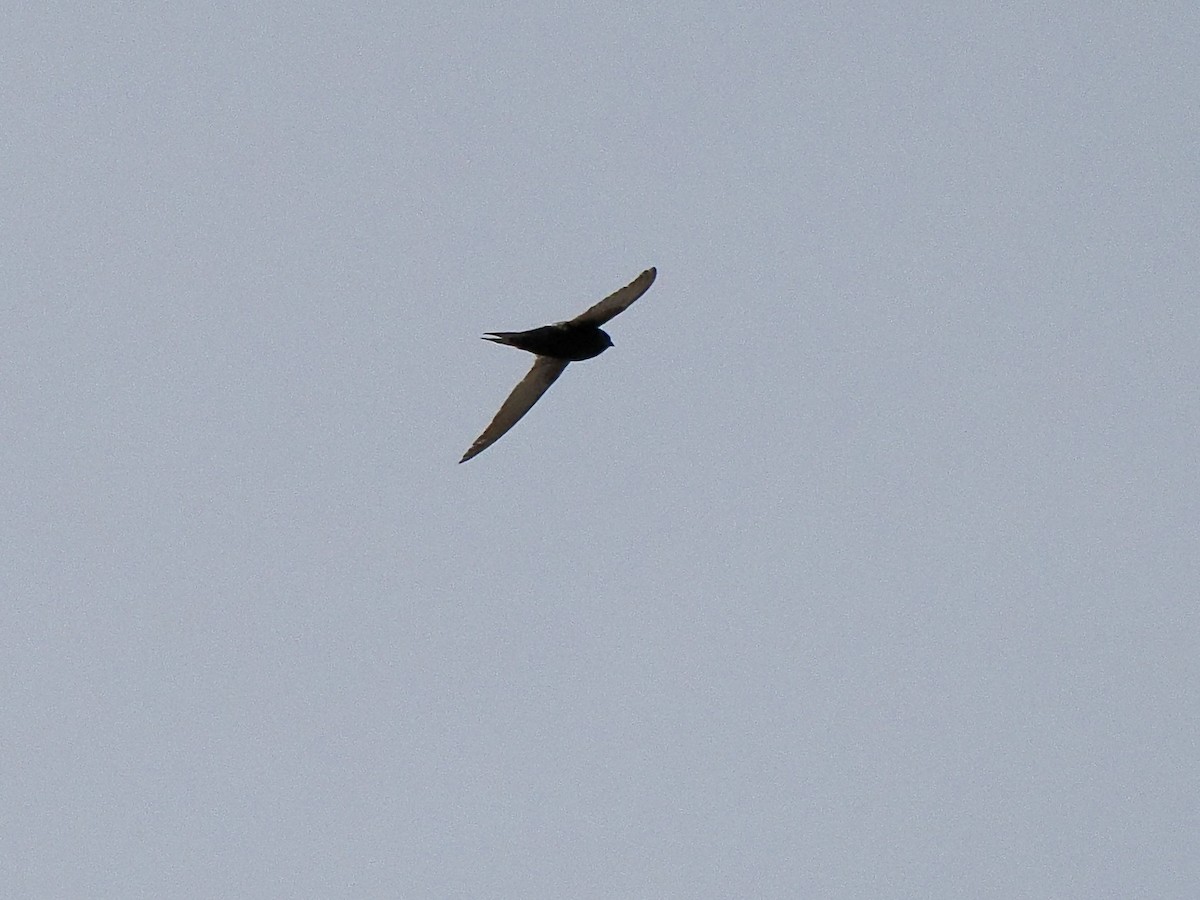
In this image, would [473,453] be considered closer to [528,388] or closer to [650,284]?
[528,388]

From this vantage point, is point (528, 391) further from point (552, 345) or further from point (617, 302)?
point (617, 302)

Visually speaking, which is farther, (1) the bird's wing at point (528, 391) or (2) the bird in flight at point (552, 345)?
(1) the bird's wing at point (528, 391)

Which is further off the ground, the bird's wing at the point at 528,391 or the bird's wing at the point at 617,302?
the bird's wing at the point at 617,302

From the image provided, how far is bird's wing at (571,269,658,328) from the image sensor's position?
78.2 feet

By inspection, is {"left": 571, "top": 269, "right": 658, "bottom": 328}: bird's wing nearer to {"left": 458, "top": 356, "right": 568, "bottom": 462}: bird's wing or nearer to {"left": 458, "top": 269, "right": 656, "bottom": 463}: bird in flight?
{"left": 458, "top": 269, "right": 656, "bottom": 463}: bird in flight

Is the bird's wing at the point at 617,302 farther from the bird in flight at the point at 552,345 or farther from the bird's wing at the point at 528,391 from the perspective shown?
the bird's wing at the point at 528,391

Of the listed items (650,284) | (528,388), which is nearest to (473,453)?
(528,388)

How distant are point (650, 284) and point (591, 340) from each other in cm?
130

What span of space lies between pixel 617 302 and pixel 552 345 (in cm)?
113

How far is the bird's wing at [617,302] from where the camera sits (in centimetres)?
2384

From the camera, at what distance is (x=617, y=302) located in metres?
24.1

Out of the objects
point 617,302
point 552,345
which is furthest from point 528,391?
point 617,302

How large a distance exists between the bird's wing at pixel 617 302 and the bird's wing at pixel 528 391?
95 centimetres

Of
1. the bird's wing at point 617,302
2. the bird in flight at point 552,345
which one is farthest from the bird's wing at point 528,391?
the bird's wing at point 617,302
